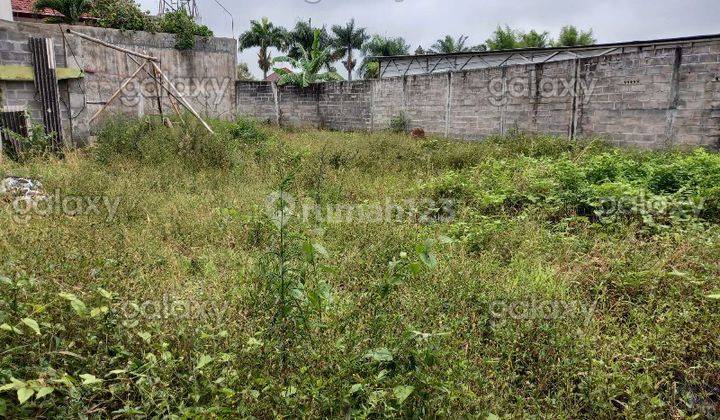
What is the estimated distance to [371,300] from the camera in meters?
2.51

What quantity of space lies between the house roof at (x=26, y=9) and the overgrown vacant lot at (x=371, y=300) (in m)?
15.5

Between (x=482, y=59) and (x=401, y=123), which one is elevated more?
(x=482, y=59)

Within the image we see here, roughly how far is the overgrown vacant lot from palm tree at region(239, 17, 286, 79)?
86.7 feet

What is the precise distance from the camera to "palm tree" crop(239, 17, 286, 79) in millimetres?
28880

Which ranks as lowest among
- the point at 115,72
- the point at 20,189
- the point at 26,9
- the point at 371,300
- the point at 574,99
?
the point at 371,300

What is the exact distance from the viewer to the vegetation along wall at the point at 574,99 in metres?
7.19

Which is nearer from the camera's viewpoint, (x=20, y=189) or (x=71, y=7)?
(x=20, y=189)

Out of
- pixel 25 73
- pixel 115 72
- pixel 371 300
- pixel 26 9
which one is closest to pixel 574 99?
pixel 371 300

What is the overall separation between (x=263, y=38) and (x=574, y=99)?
83.1 feet

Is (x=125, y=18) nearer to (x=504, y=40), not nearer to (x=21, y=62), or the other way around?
(x=21, y=62)

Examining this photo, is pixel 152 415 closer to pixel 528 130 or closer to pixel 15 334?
pixel 15 334

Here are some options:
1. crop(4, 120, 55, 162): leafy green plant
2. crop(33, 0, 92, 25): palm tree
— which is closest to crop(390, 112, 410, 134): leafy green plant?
crop(4, 120, 55, 162): leafy green plant

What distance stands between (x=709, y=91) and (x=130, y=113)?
13.2 meters

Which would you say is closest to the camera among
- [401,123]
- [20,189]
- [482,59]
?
[20,189]
